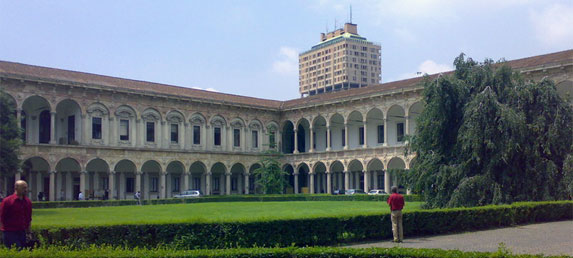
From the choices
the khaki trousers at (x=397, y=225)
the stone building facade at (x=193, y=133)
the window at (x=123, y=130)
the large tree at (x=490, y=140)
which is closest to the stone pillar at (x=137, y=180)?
the stone building facade at (x=193, y=133)

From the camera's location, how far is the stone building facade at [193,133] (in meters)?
37.8

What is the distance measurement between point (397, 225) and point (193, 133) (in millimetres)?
34096

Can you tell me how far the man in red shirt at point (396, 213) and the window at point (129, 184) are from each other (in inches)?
1301

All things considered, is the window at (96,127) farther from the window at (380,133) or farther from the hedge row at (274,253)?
the hedge row at (274,253)

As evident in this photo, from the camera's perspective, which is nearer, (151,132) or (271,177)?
(151,132)

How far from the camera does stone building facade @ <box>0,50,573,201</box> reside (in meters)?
37.8

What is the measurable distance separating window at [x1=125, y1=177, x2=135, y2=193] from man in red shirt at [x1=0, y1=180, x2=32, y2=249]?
116ft

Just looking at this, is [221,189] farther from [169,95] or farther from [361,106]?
[361,106]

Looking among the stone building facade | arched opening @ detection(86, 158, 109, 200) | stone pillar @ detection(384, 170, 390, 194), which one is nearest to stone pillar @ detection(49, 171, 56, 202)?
the stone building facade

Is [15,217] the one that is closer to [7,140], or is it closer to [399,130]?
[7,140]

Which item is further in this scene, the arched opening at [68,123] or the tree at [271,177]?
A: the tree at [271,177]

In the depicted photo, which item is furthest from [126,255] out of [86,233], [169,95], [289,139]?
[289,139]

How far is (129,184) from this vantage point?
43812 millimetres

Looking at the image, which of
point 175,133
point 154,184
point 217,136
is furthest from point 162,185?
point 217,136
